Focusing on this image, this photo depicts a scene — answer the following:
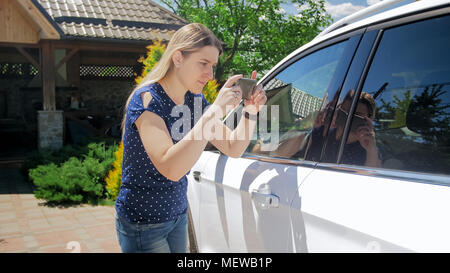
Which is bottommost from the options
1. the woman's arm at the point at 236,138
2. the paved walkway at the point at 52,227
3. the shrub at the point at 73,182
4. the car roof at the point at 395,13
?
the paved walkway at the point at 52,227

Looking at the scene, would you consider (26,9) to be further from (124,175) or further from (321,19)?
(321,19)

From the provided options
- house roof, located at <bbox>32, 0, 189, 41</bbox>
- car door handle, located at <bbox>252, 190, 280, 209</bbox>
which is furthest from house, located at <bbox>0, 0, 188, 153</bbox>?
car door handle, located at <bbox>252, 190, 280, 209</bbox>

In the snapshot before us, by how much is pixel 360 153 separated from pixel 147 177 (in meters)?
0.87

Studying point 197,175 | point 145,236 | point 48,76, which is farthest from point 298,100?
point 48,76

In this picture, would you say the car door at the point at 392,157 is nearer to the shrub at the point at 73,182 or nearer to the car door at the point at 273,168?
the car door at the point at 273,168

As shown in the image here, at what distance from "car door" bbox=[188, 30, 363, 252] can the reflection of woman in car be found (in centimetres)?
11

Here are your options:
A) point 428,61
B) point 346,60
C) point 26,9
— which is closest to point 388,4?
point 346,60

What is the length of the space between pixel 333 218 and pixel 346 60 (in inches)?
28.3

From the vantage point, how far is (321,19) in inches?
741

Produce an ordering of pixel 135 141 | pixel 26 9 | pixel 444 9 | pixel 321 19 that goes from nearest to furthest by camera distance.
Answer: pixel 444 9 < pixel 135 141 < pixel 26 9 < pixel 321 19

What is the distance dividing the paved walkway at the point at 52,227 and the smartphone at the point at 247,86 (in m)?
3.02

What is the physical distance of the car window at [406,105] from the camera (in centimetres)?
141

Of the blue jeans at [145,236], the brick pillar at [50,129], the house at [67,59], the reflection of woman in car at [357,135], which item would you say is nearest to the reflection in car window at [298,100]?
the reflection of woman in car at [357,135]

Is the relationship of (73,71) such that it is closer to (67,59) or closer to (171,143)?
(67,59)
